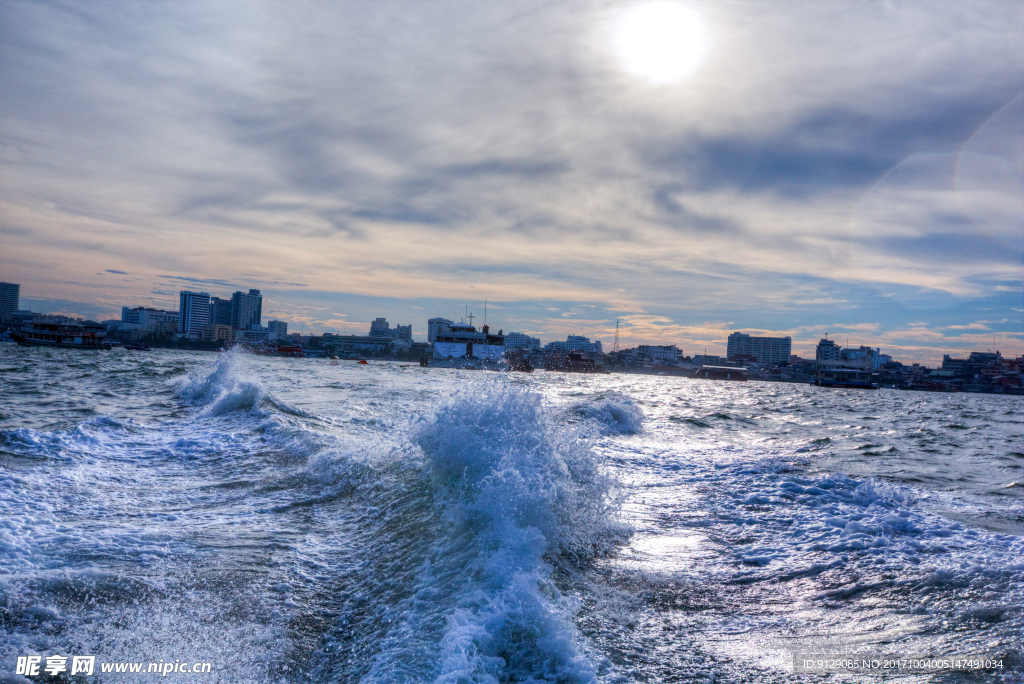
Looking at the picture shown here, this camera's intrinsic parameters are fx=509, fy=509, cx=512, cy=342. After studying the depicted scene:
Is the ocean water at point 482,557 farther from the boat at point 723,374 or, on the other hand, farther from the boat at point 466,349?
the boat at point 723,374

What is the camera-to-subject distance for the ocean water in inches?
129

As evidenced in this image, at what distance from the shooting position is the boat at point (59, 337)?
61125 millimetres

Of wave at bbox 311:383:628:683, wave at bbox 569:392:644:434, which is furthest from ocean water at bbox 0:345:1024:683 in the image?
wave at bbox 569:392:644:434

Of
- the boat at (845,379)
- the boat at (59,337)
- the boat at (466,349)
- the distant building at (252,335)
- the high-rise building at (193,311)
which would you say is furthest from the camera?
the high-rise building at (193,311)

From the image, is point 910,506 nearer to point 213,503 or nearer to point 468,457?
point 468,457

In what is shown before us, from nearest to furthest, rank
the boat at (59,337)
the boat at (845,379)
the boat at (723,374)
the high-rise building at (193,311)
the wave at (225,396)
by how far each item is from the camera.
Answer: the wave at (225,396), the boat at (59,337), the boat at (845,379), the boat at (723,374), the high-rise building at (193,311)

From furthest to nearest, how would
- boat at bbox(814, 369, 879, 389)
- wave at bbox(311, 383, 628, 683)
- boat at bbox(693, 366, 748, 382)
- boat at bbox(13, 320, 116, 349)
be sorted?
boat at bbox(693, 366, 748, 382)
boat at bbox(814, 369, 879, 389)
boat at bbox(13, 320, 116, 349)
wave at bbox(311, 383, 628, 683)

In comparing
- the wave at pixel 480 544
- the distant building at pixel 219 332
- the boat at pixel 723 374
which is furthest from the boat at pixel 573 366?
the wave at pixel 480 544

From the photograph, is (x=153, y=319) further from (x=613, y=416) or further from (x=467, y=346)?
(x=613, y=416)

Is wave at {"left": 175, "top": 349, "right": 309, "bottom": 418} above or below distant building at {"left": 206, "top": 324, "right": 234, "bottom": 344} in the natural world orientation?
below

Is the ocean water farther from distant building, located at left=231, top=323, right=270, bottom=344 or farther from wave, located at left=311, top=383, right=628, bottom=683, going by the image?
distant building, located at left=231, top=323, right=270, bottom=344

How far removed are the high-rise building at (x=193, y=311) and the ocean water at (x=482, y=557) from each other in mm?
165431

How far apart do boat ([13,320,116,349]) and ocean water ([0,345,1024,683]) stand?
69180 mm

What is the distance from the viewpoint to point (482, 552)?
14.0 ft
